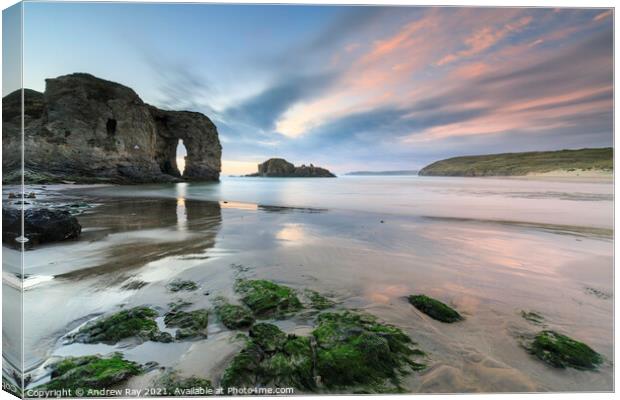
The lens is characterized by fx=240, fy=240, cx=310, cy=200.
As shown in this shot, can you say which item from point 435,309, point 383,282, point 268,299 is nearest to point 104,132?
point 268,299

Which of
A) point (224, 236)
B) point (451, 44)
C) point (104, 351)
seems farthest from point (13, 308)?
point (451, 44)

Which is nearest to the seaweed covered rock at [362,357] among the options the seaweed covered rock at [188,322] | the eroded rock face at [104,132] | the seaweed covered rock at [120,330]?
the seaweed covered rock at [188,322]

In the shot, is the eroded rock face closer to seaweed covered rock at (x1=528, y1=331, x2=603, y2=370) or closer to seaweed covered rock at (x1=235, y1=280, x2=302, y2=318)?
seaweed covered rock at (x1=235, y1=280, x2=302, y2=318)

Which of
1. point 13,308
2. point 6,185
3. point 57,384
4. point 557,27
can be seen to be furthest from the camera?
point 557,27

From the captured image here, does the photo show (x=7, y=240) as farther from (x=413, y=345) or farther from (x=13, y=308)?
(x=413, y=345)

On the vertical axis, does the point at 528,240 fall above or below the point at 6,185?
below

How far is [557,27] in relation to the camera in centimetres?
297

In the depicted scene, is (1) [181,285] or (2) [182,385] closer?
(2) [182,385]

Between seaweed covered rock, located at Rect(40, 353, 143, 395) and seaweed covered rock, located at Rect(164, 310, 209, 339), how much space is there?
1.14ft

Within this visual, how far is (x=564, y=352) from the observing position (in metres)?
1.90

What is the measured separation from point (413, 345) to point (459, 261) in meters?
2.33

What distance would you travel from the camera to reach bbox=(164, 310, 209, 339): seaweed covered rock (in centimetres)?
200

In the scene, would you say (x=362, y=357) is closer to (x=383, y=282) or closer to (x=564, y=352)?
(x=383, y=282)

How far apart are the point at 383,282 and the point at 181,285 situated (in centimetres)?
244
